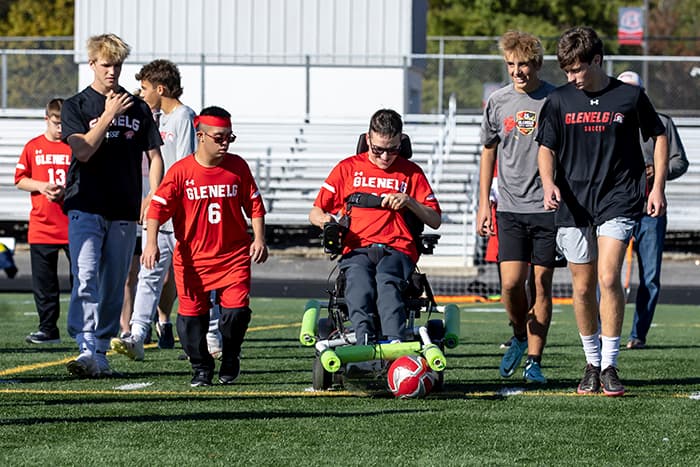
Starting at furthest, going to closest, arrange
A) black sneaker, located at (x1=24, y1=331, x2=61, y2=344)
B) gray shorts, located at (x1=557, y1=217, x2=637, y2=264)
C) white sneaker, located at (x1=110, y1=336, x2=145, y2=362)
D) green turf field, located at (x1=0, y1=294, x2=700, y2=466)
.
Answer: black sneaker, located at (x1=24, y1=331, x2=61, y2=344) < white sneaker, located at (x1=110, y1=336, x2=145, y2=362) < gray shorts, located at (x1=557, y1=217, x2=637, y2=264) < green turf field, located at (x1=0, y1=294, x2=700, y2=466)

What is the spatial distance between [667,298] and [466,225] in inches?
184

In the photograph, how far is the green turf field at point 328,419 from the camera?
5.73 m

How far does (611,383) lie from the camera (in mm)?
7637

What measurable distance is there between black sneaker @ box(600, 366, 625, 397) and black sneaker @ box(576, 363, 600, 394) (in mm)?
74

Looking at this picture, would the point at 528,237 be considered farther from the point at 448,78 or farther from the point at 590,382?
the point at 448,78

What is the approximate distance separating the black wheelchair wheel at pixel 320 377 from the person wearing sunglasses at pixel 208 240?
62 cm

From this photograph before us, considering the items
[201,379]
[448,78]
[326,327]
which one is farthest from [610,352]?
[448,78]

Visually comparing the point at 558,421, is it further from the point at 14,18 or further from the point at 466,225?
the point at 14,18

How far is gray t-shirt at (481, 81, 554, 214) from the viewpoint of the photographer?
8523 mm

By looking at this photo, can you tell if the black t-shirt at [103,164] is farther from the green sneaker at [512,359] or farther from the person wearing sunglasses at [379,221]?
the green sneaker at [512,359]

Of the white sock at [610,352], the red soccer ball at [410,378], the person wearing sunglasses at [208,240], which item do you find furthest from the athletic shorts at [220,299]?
the white sock at [610,352]

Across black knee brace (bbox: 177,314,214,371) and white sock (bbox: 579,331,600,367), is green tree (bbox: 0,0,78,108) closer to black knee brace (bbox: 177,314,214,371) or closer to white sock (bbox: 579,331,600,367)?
black knee brace (bbox: 177,314,214,371)

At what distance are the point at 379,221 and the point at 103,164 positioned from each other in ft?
5.64

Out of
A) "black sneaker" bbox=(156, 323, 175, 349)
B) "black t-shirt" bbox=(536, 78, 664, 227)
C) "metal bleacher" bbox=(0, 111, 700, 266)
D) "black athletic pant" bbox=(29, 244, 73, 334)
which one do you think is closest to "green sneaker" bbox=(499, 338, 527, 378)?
"black t-shirt" bbox=(536, 78, 664, 227)
